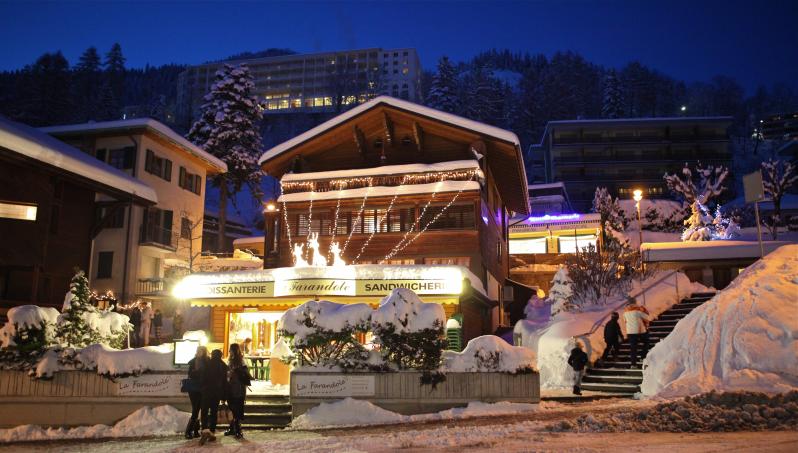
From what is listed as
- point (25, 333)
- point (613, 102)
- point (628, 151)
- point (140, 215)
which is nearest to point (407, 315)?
point (25, 333)

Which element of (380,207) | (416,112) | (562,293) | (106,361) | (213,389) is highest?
(416,112)

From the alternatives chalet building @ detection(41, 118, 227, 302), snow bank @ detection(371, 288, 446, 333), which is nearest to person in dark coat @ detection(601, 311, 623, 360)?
snow bank @ detection(371, 288, 446, 333)

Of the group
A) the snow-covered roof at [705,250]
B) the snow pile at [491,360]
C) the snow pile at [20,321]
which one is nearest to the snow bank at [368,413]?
the snow pile at [491,360]

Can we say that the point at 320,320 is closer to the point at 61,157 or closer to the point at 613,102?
the point at 61,157

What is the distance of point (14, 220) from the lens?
2202cm

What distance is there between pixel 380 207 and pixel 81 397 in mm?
15739

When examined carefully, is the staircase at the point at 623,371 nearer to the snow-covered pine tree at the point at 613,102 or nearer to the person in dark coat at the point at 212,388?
the person in dark coat at the point at 212,388

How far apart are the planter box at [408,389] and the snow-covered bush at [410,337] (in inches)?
13.5

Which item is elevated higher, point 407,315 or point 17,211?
point 17,211

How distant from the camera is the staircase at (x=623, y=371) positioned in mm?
16328

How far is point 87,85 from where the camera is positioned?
112062 mm

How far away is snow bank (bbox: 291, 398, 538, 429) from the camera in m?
13.5

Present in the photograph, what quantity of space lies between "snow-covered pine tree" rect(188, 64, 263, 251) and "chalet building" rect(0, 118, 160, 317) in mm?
19838

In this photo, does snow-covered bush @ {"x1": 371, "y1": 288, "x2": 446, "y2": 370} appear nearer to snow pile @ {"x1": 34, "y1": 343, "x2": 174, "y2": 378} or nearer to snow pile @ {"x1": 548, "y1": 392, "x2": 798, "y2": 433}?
snow pile @ {"x1": 548, "y1": 392, "x2": 798, "y2": 433}
